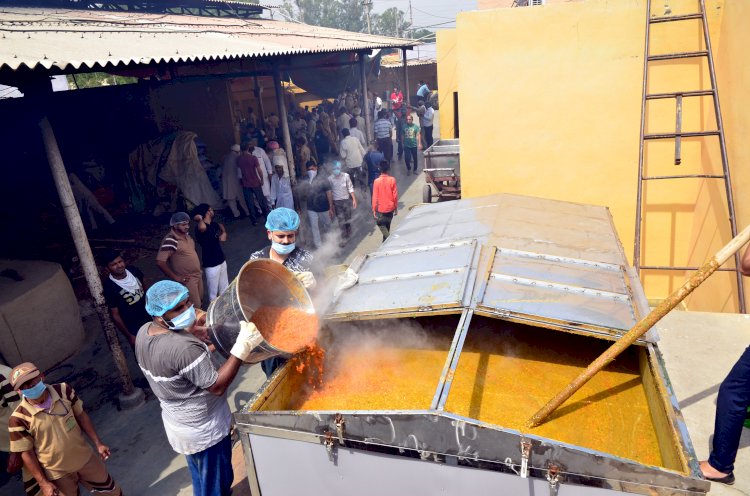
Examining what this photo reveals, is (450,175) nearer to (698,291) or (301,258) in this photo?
(698,291)

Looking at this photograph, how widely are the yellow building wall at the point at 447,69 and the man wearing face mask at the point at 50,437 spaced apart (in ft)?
39.8

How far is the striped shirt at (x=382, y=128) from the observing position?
1376 cm

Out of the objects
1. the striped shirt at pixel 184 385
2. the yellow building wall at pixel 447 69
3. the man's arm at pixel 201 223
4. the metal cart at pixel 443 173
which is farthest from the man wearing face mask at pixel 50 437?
the yellow building wall at pixel 447 69

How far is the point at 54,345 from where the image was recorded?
629 cm

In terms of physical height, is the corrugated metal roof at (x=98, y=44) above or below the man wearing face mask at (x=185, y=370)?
above

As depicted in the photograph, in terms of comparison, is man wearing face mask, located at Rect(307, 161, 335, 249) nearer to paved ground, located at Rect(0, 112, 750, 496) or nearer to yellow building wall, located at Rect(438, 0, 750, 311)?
yellow building wall, located at Rect(438, 0, 750, 311)

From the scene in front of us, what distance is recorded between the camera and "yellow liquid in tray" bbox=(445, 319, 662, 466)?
3.06 meters

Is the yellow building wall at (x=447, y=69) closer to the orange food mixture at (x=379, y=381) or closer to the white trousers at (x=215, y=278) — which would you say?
the white trousers at (x=215, y=278)

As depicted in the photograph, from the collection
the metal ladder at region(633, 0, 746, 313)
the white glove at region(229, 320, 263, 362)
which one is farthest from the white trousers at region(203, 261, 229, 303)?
the metal ladder at region(633, 0, 746, 313)

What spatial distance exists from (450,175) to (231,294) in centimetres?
773

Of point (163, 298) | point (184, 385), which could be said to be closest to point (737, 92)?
point (163, 298)


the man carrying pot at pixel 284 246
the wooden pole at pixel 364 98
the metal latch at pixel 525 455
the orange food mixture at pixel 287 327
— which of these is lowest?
the metal latch at pixel 525 455

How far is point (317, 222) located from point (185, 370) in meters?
5.91

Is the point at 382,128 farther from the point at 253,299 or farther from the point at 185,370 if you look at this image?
the point at 185,370
